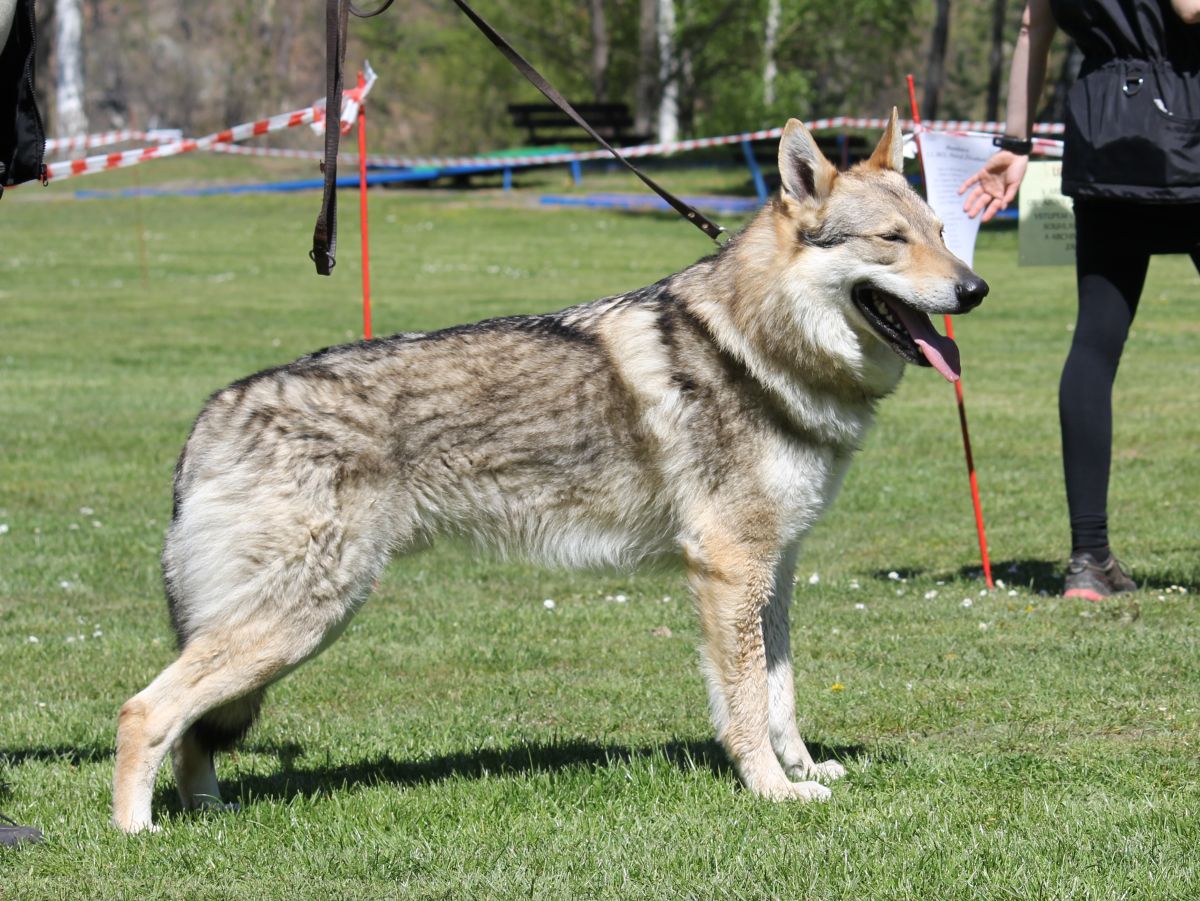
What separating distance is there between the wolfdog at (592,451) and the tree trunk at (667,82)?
38.5m

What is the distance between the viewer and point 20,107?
4.12 metres

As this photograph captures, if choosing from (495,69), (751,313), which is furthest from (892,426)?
(495,69)

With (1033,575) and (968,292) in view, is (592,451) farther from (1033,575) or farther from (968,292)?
(1033,575)

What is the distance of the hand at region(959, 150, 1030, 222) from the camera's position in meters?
6.41

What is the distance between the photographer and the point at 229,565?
4.12 m

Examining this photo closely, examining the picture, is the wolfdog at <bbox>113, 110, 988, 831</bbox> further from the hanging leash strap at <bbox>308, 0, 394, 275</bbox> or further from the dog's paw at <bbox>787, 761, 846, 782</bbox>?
the hanging leash strap at <bbox>308, 0, 394, 275</bbox>

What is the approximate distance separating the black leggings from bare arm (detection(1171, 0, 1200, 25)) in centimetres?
77

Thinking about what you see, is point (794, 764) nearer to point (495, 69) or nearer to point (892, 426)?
point (892, 426)

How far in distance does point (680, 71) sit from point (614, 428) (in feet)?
131

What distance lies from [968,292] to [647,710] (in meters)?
2.05

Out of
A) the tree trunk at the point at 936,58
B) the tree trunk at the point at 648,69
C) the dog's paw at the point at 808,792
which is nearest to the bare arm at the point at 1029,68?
the dog's paw at the point at 808,792

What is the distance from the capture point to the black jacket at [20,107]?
4.03 metres

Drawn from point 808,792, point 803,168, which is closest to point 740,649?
point 808,792

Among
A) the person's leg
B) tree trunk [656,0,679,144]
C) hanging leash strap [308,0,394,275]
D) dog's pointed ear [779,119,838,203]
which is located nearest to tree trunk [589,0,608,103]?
tree trunk [656,0,679,144]
